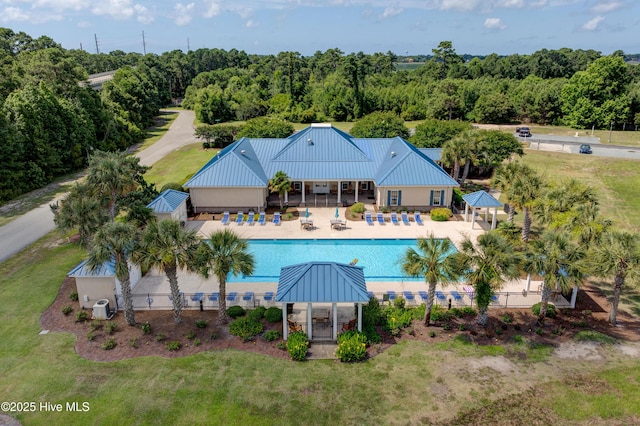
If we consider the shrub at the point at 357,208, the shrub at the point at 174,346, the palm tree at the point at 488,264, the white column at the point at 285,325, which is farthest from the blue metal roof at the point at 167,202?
the palm tree at the point at 488,264

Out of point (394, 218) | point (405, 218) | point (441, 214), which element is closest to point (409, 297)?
point (394, 218)

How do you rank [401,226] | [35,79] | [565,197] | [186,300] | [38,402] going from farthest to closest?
[35,79], [401,226], [565,197], [186,300], [38,402]

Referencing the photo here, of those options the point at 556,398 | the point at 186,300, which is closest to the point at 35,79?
the point at 186,300

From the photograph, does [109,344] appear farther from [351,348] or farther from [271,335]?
[351,348]

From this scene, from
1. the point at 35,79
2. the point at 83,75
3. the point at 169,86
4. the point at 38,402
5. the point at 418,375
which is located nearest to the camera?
the point at 38,402

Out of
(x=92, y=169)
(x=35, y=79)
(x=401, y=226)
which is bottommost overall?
(x=401, y=226)

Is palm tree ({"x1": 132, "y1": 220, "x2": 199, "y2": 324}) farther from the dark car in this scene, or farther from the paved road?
the dark car

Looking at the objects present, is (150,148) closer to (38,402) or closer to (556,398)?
(38,402)
